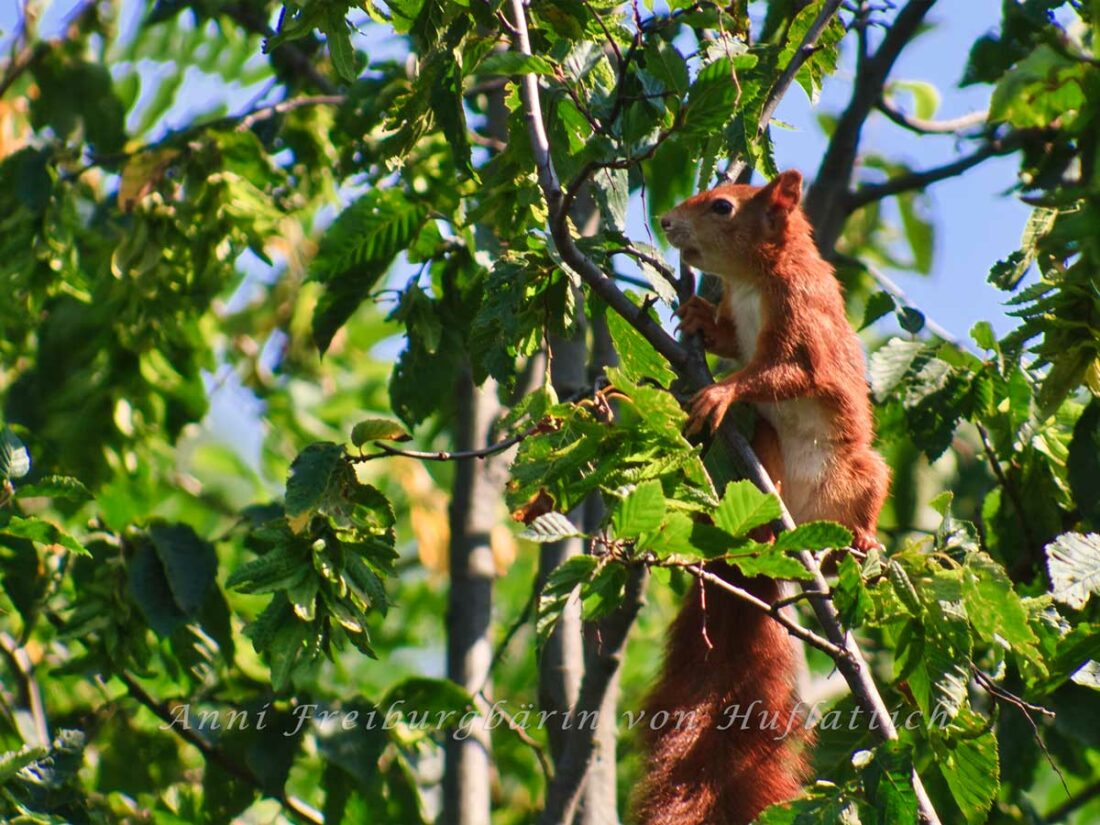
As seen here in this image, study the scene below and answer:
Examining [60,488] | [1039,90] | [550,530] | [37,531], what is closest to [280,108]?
[60,488]

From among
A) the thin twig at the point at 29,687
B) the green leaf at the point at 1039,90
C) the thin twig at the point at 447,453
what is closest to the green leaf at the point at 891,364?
the thin twig at the point at 447,453

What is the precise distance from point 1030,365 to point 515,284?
1382mm

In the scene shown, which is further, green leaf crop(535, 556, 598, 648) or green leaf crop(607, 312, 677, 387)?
green leaf crop(607, 312, 677, 387)

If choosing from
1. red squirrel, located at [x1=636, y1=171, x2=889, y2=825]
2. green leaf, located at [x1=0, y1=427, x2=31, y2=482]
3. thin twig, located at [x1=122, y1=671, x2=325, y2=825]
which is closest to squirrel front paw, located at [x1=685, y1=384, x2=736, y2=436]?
red squirrel, located at [x1=636, y1=171, x2=889, y2=825]

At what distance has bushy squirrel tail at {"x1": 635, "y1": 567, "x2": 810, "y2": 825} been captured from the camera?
110 inches

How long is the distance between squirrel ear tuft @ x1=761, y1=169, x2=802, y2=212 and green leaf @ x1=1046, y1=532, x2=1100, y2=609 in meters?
1.58

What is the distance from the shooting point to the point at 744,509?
2.05 metres

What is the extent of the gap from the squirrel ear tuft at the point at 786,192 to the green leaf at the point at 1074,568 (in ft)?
5.19

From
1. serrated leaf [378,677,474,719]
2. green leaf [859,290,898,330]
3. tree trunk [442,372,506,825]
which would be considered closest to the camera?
green leaf [859,290,898,330]

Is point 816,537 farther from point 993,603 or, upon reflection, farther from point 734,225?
point 734,225

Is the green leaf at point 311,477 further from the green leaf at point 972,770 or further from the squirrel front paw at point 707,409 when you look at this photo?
the green leaf at point 972,770

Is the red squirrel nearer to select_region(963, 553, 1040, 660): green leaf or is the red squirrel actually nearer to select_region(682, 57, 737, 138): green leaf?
select_region(963, 553, 1040, 660): green leaf

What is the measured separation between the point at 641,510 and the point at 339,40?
43.3 inches

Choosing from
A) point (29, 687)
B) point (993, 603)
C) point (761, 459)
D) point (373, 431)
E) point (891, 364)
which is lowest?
point (29, 687)
